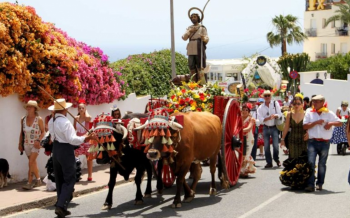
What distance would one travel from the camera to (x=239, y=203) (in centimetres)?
1175

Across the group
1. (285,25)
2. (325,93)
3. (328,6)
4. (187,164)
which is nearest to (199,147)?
(187,164)

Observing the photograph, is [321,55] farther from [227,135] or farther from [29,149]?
[29,149]

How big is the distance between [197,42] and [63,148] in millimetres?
6022

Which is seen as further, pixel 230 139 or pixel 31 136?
pixel 230 139

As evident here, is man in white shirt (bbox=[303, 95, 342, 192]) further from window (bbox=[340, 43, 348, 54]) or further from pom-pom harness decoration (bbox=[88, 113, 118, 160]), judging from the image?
window (bbox=[340, 43, 348, 54])

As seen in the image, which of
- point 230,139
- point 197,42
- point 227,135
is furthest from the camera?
point 197,42

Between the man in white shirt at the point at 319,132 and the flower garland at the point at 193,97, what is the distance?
6.61ft

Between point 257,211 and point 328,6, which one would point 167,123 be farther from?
point 328,6

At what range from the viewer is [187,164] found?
37.8 ft

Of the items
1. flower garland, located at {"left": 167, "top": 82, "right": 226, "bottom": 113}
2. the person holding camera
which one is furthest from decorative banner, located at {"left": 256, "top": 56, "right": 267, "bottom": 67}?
the person holding camera

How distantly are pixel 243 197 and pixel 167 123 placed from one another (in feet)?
8.43

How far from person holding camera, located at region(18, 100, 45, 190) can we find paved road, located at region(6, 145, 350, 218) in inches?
54.6

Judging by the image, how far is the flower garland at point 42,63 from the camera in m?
13.9

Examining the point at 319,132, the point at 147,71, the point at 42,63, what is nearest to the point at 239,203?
the point at 319,132
